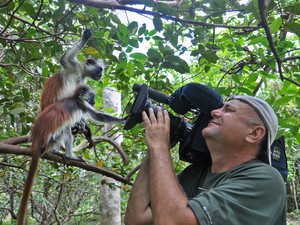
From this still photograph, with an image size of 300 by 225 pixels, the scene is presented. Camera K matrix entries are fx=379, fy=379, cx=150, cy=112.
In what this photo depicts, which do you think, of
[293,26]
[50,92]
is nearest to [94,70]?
[50,92]

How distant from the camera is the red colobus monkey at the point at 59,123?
9.98 ft

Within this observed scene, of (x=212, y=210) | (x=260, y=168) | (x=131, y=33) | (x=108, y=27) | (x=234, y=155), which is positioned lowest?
(x=212, y=210)

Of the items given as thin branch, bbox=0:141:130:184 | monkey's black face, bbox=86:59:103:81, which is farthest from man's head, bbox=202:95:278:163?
monkey's black face, bbox=86:59:103:81

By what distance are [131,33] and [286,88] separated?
1.10 metres

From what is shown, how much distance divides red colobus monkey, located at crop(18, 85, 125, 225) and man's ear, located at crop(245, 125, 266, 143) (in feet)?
6.07

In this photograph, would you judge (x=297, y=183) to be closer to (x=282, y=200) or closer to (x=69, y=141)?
(x=69, y=141)

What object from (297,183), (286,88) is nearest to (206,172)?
(286,88)

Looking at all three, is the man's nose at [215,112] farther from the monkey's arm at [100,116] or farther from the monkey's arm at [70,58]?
the monkey's arm at [100,116]

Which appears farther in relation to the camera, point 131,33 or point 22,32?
point 22,32

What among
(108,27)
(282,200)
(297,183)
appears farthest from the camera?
(297,183)

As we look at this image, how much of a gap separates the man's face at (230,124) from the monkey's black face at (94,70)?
2.70 meters

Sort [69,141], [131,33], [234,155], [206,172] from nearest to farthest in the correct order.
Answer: [234,155], [206,172], [131,33], [69,141]

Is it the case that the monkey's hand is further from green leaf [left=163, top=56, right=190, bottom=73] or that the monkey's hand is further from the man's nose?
the man's nose

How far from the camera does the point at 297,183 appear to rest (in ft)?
43.8
